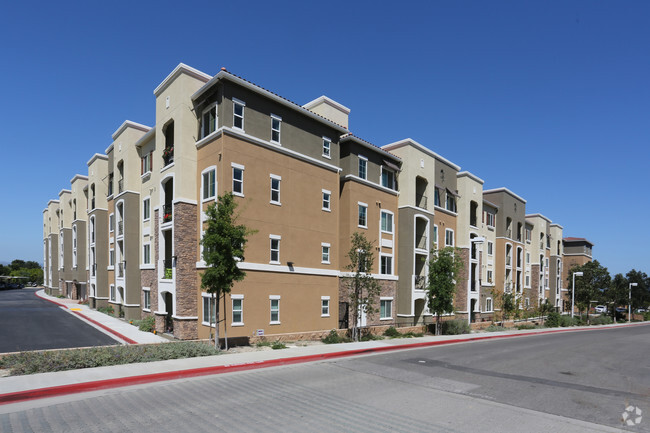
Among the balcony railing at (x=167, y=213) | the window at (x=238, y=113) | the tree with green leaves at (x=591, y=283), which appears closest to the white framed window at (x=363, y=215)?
the window at (x=238, y=113)

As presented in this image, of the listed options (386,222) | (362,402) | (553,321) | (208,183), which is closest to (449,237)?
(386,222)

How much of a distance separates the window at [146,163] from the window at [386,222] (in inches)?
688

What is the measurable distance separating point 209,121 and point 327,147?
25.9 ft

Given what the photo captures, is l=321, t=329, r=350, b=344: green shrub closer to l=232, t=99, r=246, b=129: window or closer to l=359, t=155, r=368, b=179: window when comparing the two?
l=359, t=155, r=368, b=179: window

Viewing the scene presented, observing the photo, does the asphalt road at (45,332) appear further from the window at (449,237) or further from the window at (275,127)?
the window at (449,237)

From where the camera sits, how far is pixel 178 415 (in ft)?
26.9

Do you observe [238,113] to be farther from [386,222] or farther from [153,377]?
[386,222]

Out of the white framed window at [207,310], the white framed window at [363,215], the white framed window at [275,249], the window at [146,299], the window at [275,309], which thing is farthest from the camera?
the white framed window at [363,215]

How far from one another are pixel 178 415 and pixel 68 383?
4.02 m

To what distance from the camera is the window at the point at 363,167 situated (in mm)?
29438

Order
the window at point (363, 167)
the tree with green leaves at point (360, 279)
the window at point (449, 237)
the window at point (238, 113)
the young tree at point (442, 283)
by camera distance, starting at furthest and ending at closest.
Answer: the window at point (449, 237) → the window at point (363, 167) → the young tree at point (442, 283) → the tree with green leaves at point (360, 279) → the window at point (238, 113)

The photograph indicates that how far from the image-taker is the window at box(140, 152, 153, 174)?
28.3 m

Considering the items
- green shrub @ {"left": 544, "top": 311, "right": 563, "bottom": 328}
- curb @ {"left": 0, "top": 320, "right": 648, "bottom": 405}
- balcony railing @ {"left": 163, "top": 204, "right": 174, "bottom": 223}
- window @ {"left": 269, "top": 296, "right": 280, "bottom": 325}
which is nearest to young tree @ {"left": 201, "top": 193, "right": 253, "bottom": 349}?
curb @ {"left": 0, "top": 320, "right": 648, "bottom": 405}

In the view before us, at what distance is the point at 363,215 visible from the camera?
29.2 metres
